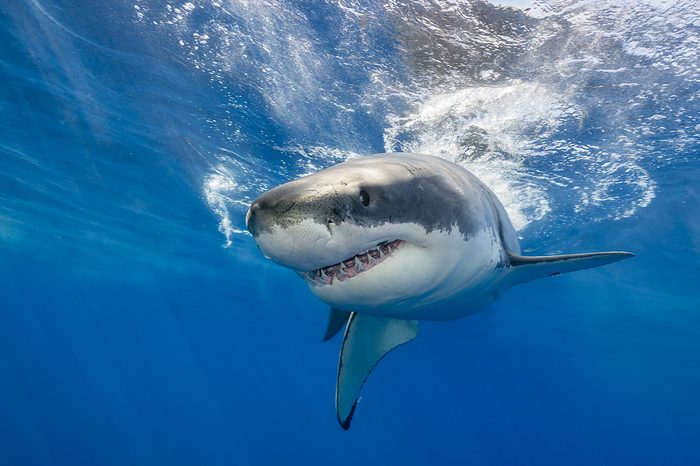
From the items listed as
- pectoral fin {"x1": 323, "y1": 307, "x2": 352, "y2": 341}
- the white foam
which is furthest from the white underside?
the white foam

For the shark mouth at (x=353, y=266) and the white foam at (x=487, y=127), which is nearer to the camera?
the shark mouth at (x=353, y=266)

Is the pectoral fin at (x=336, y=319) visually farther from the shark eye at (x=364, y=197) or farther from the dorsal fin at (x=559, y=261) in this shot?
the shark eye at (x=364, y=197)

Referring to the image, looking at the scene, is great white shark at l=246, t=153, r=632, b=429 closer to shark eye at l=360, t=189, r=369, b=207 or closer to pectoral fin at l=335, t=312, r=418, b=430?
shark eye at l=360, t=189, r=369, b=207

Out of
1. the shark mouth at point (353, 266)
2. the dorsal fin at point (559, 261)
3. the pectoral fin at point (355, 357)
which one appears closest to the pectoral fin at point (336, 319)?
the pectoral fin at point (355, 357)

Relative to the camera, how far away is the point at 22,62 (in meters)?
11.0

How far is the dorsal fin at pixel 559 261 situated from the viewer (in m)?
4.17

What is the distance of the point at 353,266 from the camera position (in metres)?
2.75

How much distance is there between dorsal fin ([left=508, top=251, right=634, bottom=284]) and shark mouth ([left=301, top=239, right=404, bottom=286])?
82.5 inches

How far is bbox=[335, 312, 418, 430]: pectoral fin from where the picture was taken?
515cm

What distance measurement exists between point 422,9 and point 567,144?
5.57 meters

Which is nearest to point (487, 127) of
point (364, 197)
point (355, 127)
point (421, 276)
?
point (355, 127)

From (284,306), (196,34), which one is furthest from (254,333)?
(196,34)

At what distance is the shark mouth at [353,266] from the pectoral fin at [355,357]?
2.54m

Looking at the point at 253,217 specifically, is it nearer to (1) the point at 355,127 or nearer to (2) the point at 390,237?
(2) the point at 390,237
